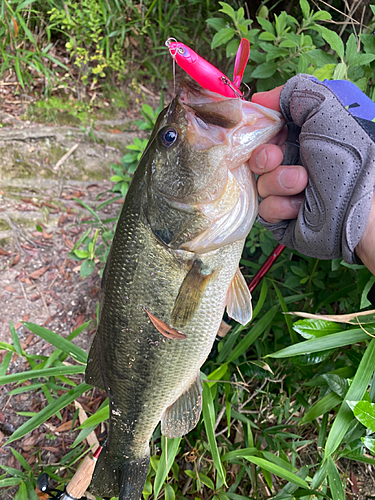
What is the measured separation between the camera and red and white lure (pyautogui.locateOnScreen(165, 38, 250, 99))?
44.7 inches

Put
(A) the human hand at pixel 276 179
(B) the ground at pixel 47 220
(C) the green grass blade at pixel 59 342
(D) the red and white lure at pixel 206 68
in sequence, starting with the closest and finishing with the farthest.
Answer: (D) the red and white lure at pixel 206 68 < (A) the human hand at pixel 276 179 < (C) the green grass blade at pixel 59 342 < (B) the ground at pixel 47 220

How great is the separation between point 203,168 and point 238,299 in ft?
2.17

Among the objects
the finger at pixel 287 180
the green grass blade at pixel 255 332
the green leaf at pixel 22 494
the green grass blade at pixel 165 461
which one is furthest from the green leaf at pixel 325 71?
the green leaf at pixel 22 494

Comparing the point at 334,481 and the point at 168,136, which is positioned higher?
the point at 168,136

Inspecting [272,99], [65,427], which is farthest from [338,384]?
[65,427]

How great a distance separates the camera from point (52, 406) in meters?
1.98

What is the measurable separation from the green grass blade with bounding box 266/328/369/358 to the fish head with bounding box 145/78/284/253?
0.64 m

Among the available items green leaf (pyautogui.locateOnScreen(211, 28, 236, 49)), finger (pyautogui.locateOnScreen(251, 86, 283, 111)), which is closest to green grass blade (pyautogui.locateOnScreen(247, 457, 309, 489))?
finger (pyautogui.locateOnScreen(251, 86, 283, 111))

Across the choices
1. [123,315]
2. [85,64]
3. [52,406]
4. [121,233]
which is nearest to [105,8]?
[85,64]

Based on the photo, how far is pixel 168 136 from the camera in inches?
54.8

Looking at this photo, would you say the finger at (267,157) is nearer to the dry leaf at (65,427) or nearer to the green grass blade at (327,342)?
the green grass blade at (327,342)

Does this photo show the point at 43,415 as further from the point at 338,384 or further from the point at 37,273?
the point at 37,273

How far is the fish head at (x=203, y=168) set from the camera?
129 cm

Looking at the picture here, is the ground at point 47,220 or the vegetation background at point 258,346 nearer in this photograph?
the vegetation background at point 258,346
